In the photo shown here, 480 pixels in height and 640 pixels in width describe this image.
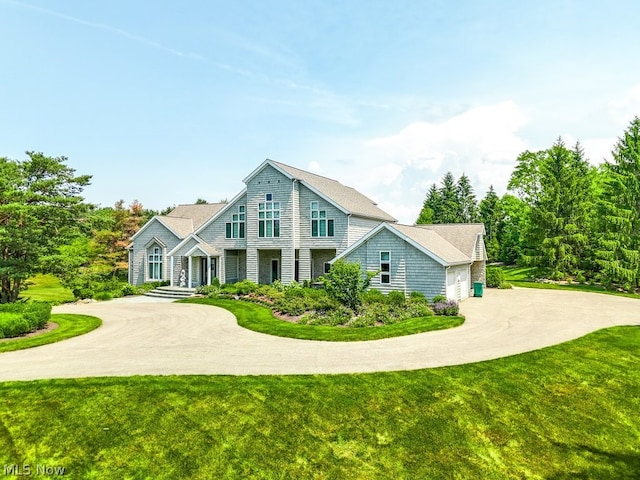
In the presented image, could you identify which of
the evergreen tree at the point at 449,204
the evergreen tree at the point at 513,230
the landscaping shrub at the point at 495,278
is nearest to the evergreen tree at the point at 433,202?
the evergreen tree at the point at 449,204

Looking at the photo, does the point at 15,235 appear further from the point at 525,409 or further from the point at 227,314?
the point at 525,409

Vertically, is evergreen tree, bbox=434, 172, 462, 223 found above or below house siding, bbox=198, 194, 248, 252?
above

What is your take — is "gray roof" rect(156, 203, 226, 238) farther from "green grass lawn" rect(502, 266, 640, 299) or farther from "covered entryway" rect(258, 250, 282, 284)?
"green grass lawn" rect(502, 266, 640, 299)

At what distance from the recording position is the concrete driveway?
10.9m

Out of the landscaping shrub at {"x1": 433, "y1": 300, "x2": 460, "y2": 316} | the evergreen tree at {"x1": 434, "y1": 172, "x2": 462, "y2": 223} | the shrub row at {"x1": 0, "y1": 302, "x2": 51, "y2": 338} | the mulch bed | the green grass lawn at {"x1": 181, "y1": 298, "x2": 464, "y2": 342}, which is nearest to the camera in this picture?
the green grass lawn at {"x1": 181, "y1": 298, "x2": 464, "y2": 342}

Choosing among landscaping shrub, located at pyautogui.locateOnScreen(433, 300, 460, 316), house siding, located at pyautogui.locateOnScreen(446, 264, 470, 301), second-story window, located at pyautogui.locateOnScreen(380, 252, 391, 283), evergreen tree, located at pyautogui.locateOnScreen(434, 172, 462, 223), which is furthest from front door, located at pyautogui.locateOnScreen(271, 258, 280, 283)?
evergreen tree, located at pyautogui.locateOnScreen(434, 172, 462, 223)

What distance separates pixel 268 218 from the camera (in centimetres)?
3030

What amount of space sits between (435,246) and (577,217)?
2515 cm

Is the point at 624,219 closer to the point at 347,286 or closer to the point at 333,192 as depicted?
the point at 333,192

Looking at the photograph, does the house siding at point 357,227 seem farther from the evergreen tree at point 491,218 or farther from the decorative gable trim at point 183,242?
the evergreen tree at point 491,218

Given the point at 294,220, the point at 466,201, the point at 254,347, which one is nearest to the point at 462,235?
the point at 294,220

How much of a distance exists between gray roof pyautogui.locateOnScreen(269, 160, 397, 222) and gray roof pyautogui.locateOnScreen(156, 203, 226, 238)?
10433 mm

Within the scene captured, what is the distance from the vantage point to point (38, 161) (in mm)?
23219

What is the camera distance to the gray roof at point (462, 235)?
28381 mm
